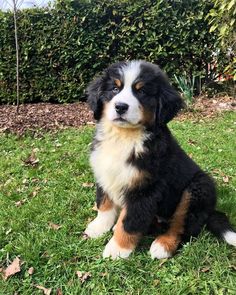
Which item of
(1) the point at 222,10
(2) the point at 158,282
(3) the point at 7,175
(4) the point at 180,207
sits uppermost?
(1) the point at 222,10

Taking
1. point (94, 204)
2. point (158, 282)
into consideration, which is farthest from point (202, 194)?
point (94, 204)

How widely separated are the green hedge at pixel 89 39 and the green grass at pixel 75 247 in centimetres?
414

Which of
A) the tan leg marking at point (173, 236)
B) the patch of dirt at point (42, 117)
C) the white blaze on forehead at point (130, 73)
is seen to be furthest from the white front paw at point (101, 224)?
the patch of dirt at point (42, 117)

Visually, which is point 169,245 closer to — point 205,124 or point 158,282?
point 158,282

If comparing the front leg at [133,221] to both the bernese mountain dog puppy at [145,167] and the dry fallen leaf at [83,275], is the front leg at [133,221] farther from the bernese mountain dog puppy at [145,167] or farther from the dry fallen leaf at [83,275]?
the dry fallen leaf at [83,275]

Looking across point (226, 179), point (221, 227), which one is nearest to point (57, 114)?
point (226, 179)

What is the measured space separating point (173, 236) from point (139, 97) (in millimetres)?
1240

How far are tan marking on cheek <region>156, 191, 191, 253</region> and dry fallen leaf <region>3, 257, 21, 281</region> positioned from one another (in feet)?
3.94

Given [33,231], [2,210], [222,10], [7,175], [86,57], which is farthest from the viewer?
[86,57]

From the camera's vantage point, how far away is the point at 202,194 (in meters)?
3.18

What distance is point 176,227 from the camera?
3.18 meters

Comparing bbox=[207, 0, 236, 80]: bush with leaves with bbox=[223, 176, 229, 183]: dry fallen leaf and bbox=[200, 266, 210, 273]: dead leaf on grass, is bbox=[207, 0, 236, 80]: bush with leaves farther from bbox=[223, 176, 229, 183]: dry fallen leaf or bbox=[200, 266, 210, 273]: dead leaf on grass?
bbox=[200, 266, 210, 273]: dead leaf on grass

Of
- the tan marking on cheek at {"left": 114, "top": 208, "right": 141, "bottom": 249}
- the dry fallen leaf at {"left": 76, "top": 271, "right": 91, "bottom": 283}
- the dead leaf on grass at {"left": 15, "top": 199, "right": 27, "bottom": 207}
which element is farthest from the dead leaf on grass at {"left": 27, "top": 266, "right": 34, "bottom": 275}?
the dead leaf on grass at {"left": 15, "top": 199, "right": 27, "bottom": 207}

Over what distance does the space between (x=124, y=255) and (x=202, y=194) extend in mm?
850
